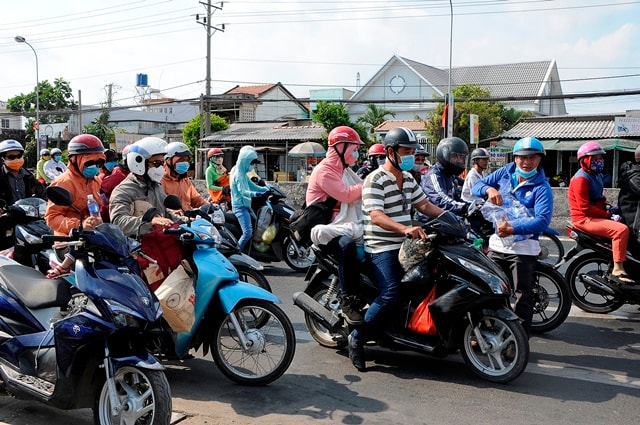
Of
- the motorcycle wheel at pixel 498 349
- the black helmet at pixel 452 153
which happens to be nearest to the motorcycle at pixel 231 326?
the motorcycle wheel at pixel 498 349

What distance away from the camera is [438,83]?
57.4 meters

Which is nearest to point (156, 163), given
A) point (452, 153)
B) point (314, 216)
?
point (314, 216)

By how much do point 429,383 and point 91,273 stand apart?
2.59 meters

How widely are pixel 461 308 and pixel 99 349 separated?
247 centimetres

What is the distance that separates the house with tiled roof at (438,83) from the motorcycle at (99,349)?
2022 inches

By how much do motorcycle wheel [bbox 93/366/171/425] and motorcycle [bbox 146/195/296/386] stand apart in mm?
960

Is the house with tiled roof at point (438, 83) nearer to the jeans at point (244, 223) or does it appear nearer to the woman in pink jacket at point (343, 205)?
the jeans at point (244, 223)

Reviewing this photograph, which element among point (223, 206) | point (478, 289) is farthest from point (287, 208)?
point (478, 289)

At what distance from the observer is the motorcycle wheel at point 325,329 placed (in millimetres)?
5312

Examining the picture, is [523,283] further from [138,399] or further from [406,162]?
[138,399]

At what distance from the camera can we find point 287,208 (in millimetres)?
9375

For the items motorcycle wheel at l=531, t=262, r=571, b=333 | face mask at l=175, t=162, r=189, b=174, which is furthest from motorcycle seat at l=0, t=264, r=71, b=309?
motorcycle wheel at l=531, t=262, r=571, b=333

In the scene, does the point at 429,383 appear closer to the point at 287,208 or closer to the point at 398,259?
the point at 398,259

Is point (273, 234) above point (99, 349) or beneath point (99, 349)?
above
